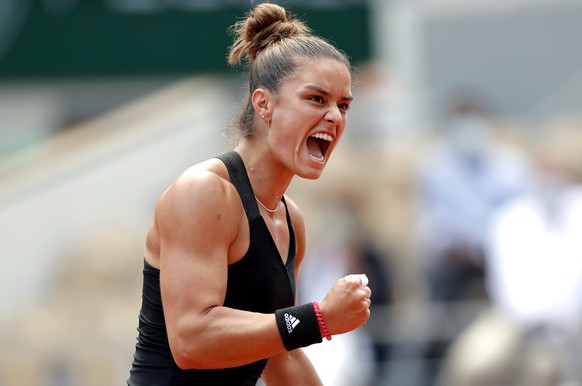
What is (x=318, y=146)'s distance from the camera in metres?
5.04

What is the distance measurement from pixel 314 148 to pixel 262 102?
27 cm

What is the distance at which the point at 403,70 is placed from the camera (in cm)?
1627

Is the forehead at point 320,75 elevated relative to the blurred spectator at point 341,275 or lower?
lower

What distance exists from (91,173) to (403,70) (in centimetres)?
420

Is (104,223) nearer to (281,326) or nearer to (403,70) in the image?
(403,70)

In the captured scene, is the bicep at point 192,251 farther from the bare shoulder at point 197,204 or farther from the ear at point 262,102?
the ear at point 262,102

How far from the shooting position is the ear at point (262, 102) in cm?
Result: 499

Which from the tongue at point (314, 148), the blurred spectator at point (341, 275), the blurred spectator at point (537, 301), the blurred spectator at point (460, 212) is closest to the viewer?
the tongue at point (314, 148)

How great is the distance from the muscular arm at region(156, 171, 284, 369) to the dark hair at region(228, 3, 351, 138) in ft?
1.64

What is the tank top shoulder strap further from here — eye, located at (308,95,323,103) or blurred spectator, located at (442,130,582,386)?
blurred spectator, located at (442,130,582,386)

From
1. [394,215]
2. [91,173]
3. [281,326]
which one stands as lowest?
[281,326]

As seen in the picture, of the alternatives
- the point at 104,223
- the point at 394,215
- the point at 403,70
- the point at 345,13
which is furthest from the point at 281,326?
the point at 403,70

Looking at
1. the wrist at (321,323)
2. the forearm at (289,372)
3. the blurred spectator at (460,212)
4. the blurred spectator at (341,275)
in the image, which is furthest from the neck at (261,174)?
the blurred spectator at (460,212)

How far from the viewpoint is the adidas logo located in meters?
4.60
